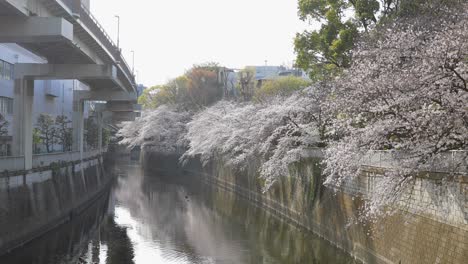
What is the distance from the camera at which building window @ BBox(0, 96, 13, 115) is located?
1544 inches

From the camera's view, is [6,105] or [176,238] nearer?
[176,238]

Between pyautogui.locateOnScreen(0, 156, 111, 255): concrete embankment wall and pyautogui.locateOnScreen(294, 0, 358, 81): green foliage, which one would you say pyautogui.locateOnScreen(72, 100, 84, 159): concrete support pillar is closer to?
pyautogui.locateOnScreen(0, 156, 111, 255): concrete embankment wall

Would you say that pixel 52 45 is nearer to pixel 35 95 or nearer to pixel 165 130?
pixel 35 95

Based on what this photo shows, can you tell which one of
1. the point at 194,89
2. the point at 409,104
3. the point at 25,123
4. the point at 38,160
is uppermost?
the point at 194,89

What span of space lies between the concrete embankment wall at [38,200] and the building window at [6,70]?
326 inches

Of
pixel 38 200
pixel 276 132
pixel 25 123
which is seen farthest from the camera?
pixel 276 132

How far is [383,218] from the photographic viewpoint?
1827cm

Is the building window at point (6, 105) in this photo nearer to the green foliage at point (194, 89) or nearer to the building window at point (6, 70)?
the building window at point (6, 70)

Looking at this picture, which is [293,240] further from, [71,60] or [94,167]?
[94,167]

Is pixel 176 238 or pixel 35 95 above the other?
pixel 35 95

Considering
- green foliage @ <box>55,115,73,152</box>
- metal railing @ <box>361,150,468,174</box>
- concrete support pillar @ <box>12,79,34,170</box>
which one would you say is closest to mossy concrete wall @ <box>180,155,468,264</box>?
metal railing @ <box>361,150,468,174</box>

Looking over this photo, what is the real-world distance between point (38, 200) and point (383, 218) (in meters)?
16.3

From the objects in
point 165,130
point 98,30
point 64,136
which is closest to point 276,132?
point 98,30

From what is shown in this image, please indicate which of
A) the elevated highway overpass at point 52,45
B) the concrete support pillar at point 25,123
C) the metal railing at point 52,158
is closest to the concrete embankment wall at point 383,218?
the elevated highway overpass at point 52,45
